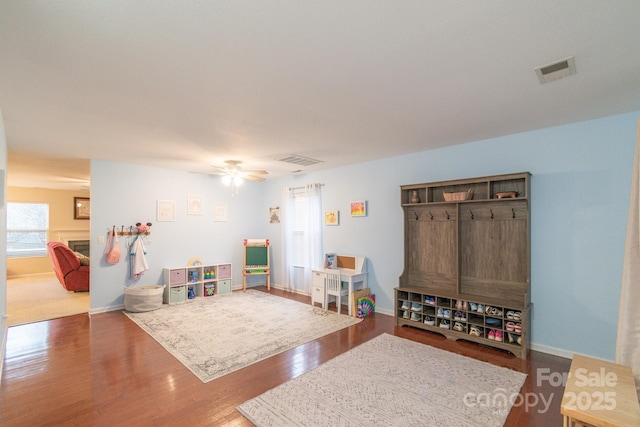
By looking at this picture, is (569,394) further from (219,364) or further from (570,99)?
(219,364)

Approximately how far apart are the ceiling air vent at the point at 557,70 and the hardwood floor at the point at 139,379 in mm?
2533

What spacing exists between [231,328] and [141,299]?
187cm

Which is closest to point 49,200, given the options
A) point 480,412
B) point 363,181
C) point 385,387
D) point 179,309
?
point 179,309

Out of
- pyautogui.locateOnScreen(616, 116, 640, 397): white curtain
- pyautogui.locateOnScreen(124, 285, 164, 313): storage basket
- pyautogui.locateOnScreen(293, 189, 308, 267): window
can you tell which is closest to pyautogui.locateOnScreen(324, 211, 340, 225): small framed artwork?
pyautogui.locateOnScreen(293, 189, 308, 267): window

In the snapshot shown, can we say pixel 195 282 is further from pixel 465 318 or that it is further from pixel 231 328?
pixel 465 318

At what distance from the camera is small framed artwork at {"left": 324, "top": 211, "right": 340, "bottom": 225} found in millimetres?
5492

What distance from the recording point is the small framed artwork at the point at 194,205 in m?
5.95

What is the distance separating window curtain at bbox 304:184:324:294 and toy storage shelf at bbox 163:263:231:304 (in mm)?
1678

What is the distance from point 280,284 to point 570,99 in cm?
574

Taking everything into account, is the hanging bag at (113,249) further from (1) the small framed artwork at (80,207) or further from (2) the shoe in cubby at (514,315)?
(2) the shoe in cubby at (514,315)

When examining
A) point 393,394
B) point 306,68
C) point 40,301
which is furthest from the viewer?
point 40,301

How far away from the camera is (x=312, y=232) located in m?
5.86

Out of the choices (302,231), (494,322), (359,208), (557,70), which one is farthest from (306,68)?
(302,231)

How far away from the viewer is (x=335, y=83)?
2279mm
